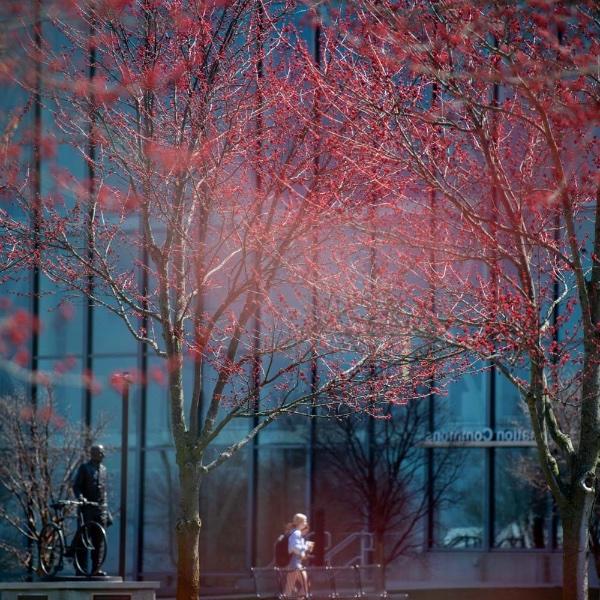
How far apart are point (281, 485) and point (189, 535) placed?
53.0 feet

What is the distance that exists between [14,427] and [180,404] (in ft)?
40.0

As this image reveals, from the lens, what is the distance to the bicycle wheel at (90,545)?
20.3 metres

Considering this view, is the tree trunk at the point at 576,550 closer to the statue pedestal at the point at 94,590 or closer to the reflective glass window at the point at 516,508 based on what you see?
the statue pedestal at the point at 94,590

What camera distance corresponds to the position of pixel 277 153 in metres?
17.0

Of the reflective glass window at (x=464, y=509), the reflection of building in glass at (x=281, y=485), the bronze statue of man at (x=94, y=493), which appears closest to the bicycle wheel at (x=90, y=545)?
the bronze statue of man at (x=94, y=493)

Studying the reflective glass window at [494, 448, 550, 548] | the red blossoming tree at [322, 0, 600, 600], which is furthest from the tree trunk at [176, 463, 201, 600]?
the reflective glass window at [494, 448, 550, 548]

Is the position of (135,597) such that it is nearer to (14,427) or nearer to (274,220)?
(274,220)

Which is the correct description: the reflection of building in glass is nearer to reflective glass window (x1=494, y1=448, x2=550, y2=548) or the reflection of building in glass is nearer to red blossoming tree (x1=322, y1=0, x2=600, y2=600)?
reflective glass window (x1=494, y1=448, x2=550, y2=548)

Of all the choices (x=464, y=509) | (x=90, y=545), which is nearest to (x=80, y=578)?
(x=90, y=545)

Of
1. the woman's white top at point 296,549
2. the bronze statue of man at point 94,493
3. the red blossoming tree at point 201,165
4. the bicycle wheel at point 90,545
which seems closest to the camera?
the red blossoming tree at point 201,165

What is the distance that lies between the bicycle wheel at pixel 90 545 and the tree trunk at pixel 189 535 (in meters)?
3.44

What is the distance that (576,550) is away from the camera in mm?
13141

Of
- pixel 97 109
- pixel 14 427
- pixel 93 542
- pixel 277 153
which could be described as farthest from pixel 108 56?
pixel 14 427

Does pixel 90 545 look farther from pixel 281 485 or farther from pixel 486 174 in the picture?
pixel 281 485
